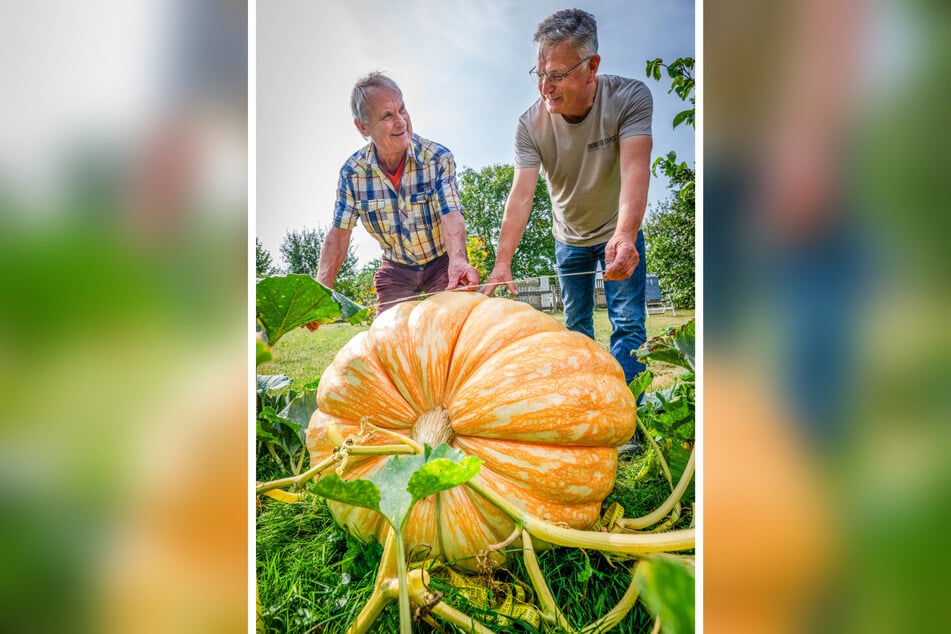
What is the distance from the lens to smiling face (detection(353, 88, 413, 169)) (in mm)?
1353

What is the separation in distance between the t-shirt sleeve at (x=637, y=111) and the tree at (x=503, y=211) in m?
0.24

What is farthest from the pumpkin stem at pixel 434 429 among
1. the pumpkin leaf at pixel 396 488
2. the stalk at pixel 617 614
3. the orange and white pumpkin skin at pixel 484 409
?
the stalk at pixel 617 614

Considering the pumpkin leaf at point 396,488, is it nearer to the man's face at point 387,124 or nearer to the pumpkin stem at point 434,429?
the pumpkin stem at point 434,429

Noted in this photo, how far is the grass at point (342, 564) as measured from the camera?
3.54ft

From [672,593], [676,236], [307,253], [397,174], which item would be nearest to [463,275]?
[397,174]

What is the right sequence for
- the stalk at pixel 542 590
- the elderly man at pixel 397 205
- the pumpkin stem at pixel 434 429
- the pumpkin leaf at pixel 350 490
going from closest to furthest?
the pumpkin leaf at pixel 350 490, the stalk at pixel 542 590, the pumpkin stem at pixel 434 429, the elderly man at pixel 397 205

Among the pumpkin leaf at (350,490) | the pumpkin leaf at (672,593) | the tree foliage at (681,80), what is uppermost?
the tree foliage at (681,80)
